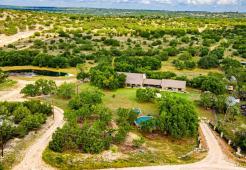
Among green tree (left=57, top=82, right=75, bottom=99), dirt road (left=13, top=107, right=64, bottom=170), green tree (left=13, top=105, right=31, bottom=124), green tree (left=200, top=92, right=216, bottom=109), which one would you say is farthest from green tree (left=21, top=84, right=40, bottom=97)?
green tree (left=200, top=92, right=216, bottom=109)

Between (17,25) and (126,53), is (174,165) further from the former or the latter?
(17,25)

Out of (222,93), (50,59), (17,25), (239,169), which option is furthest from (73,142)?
(17,25)

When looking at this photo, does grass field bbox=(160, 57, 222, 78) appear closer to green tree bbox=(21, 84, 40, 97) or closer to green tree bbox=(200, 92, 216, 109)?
green tree bbox=(200, 92, 216, 109)

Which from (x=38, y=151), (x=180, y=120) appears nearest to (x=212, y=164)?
(x=180, y=120)

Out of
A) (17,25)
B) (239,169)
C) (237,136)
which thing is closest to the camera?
(239,169)

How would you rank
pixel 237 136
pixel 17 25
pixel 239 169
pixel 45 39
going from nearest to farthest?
pixel 239 169 → pixel 237 136 → pixel 45 39 → pixel 17 25

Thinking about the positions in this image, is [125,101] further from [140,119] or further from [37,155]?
[37,155]

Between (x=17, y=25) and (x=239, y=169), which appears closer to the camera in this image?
(x=239, y=169)

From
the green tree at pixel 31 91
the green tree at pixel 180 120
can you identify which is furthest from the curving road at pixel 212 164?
the green tree at pixel 31 91

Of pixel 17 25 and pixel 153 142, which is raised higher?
pixel 17 25

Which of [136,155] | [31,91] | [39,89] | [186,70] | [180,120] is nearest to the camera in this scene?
[136,155]
